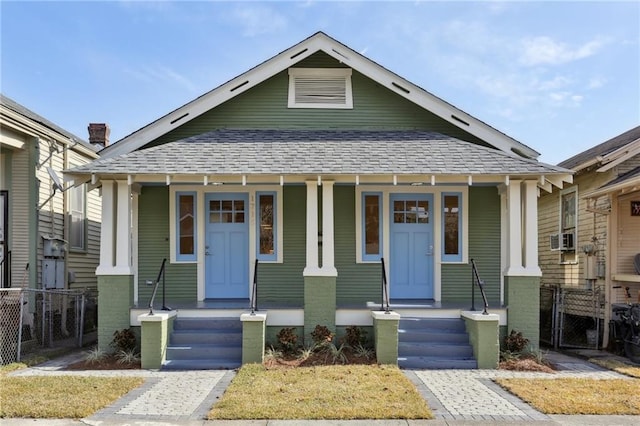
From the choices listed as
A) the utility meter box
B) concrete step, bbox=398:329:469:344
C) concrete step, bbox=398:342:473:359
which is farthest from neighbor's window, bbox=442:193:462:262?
the utility meter box

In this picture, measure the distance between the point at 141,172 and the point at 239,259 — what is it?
2.84m

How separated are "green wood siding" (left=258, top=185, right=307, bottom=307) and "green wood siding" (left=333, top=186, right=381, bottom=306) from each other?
0.73 meters

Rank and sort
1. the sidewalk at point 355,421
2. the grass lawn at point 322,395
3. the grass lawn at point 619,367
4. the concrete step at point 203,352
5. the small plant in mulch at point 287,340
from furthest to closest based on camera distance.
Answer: the small plant in mulch at point 287,340
the concrete step at point 203,352
the grass lawn at point 619,367
the grass lawn at point 322,395
the sidewalk at point 355,421

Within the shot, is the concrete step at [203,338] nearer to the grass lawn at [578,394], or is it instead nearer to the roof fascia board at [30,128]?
the grass lawn at [578,394]

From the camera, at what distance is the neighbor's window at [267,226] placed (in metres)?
10.6

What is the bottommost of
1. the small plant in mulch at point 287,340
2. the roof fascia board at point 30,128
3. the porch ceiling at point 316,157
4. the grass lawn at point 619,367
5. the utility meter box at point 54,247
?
the grass lawn at point 619,367

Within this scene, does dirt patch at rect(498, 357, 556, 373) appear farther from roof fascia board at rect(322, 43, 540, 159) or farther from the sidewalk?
roof fascia board at rect(322, 43, 540, 159)

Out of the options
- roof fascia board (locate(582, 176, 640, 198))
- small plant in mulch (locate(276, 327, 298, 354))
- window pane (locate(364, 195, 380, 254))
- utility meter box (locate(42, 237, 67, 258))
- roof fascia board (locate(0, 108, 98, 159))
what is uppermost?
roof fascia board (locate(0, 108, 98, 159))

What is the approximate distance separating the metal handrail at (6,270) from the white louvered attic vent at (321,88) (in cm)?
656

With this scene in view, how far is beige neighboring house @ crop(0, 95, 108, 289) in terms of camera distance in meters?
10.3

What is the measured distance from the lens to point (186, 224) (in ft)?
34.8

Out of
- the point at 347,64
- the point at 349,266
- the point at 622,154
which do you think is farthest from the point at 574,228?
the point at 347,64

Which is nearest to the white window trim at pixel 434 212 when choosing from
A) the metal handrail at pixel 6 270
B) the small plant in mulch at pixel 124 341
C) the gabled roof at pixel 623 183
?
the gabled roof at pixel 623 183

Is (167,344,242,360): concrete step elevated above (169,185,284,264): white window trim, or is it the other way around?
(169,185,284,264): white window trim
